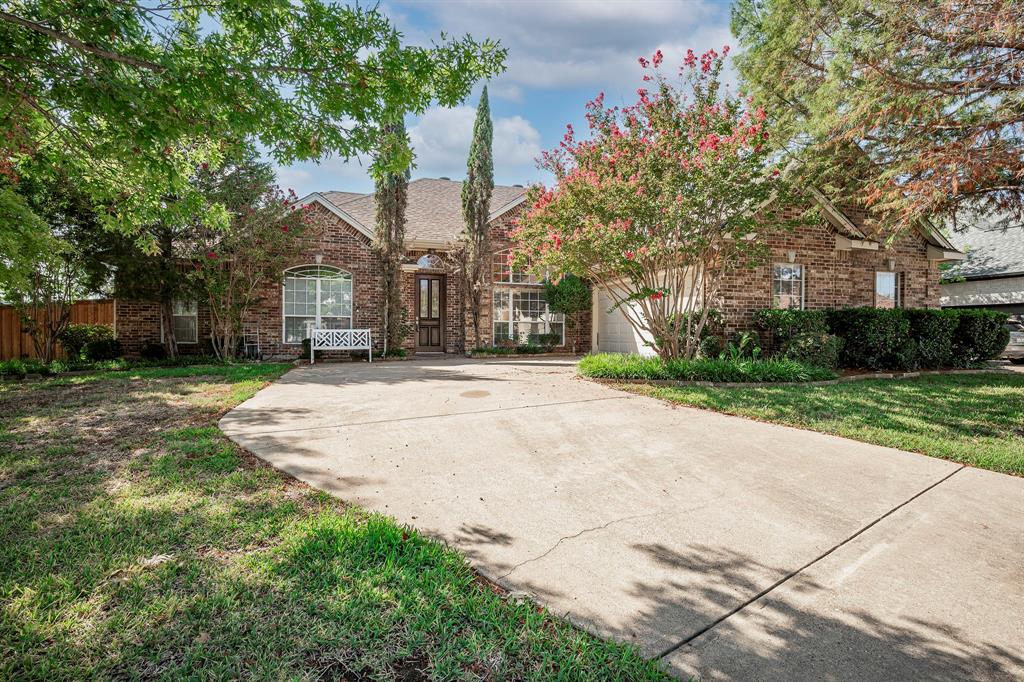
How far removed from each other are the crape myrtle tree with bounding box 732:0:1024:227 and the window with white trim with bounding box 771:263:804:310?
107 inches

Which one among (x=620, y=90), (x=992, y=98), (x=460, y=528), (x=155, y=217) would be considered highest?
(x=620, y=90)

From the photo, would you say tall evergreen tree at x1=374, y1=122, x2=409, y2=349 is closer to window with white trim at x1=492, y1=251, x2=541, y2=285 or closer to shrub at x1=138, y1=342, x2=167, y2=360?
window with white trim at x1=492, y1=251, x2=541, y2=285

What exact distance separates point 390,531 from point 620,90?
26.8 ft

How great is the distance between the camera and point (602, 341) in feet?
53.1

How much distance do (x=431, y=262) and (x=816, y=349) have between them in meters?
11.0

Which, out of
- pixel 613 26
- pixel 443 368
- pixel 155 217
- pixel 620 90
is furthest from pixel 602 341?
pixel 155 217

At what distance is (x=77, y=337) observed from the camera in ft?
40.9

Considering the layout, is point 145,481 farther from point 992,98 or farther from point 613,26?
point 992,98

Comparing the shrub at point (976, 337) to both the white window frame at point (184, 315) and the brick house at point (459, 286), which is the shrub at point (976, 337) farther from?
the white window frame at point (184, 315)

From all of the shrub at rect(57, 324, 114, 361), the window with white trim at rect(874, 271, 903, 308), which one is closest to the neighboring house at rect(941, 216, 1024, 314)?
the window with white trim at rect(874, 271, 903, 308)

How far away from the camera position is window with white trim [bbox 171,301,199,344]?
13.9 metres

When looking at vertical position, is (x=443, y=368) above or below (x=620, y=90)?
below

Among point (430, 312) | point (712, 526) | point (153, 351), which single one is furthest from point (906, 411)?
point (153, 351)

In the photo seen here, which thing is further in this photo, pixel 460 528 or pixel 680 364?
pixel 680 364
